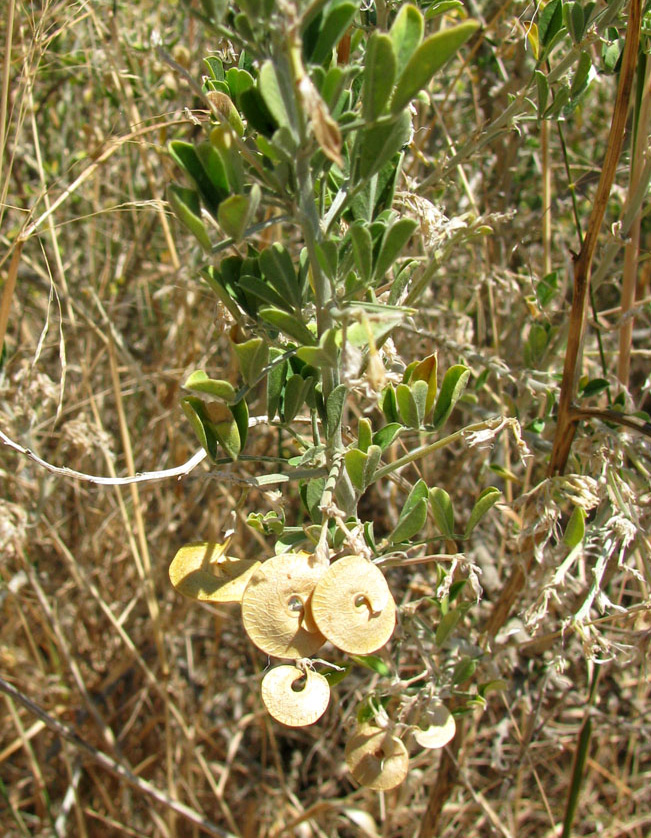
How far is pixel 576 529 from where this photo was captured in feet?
2.60

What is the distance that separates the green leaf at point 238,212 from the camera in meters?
0.48

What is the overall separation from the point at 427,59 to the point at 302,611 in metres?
0.38

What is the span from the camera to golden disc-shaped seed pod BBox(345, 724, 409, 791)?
0.67 metres

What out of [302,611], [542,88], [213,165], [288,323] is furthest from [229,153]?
[542,88]

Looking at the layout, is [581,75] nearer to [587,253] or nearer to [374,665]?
[587,253]

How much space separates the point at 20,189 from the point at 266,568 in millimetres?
1496

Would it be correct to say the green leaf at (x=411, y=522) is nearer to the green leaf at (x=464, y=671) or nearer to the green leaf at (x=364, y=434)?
the green leaf at (x=364, y=434)

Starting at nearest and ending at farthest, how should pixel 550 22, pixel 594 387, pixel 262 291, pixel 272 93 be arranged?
pixel 272 93
pixel 262 291
pixel 550 22
pixel 594 387

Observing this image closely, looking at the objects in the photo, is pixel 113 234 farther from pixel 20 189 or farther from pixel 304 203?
pixel 304 203

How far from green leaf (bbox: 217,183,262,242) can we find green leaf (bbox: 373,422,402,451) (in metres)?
0.24

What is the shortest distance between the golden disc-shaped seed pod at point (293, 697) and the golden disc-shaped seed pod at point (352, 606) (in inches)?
2.2

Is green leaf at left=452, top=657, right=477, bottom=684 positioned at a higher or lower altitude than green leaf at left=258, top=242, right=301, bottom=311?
lower

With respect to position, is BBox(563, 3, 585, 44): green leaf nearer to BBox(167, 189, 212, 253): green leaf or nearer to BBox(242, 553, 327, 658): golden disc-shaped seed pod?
BBox(167, 189, 212, 253): green leaf

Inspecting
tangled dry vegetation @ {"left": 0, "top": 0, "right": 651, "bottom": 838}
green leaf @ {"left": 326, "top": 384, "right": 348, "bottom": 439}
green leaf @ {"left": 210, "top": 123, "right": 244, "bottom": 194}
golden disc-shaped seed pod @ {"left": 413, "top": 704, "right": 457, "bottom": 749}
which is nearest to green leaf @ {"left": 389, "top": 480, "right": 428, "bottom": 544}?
green leaf @ {"left": 326, "top": 384, "right": 348, "bottom": 439}
